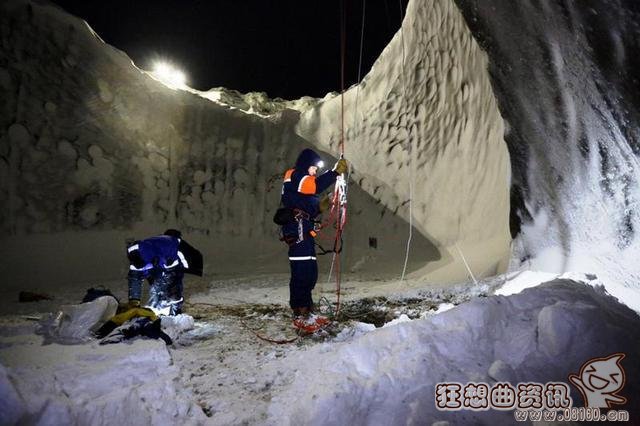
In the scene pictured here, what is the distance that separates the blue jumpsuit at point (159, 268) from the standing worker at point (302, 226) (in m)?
1.05

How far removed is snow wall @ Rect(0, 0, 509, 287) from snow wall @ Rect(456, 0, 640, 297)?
175 cm

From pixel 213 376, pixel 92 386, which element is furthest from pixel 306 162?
pixel 92 386

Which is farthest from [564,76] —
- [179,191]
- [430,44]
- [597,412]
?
[179,191]

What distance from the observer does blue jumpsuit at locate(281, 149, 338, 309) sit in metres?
3.69

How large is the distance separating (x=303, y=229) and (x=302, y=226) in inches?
1.2

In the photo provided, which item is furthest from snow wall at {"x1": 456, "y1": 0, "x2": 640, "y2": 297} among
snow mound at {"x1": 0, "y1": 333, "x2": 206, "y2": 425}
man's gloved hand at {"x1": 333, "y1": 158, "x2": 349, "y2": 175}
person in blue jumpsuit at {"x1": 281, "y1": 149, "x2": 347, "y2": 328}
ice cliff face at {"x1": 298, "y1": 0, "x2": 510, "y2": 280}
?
snow mound at {"x1": 0, "y1": 333, "x2": 206, "y2": 425}

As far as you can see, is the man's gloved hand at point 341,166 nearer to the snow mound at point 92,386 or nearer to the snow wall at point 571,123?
the snow wall at point 571,123

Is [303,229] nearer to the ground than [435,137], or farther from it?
Answer: nearer to the ground

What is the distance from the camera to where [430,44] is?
268 inches

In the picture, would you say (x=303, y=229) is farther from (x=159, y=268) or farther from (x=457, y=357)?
(x=457, y=357)

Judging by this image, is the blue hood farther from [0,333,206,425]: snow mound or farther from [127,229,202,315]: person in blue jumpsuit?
[0,333,206,425]: snow mound

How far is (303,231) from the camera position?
3688 millimetres

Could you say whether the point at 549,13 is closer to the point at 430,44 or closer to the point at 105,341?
the point at 105,341

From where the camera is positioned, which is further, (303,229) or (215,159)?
(215,159)
